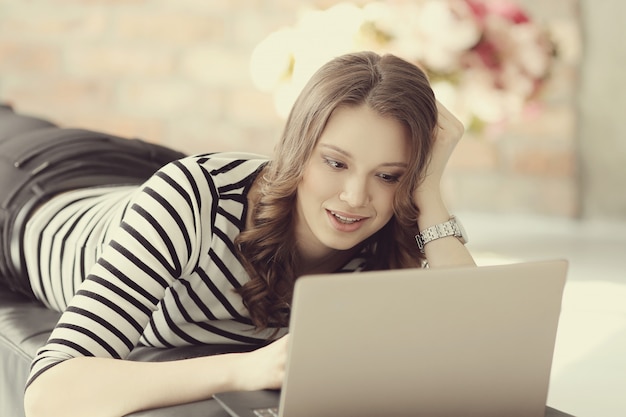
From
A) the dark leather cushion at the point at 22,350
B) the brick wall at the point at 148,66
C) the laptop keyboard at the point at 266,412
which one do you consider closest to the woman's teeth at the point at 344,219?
the dark leather cushion at the point at 22,350

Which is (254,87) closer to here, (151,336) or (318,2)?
(318,2)

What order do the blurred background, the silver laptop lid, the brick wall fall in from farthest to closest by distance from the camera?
the brick wall
the blurred background
the silver laptop lid

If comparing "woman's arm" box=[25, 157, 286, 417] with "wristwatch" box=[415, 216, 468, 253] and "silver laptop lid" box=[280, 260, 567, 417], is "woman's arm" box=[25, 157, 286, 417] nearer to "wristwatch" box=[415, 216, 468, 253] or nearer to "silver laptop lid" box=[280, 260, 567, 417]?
"silver laptop lid" box=[280, 260, 567, 417]

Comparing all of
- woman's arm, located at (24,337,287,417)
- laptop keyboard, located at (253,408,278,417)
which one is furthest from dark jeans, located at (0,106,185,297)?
laptop keyboard, located at (253,408,278,417)

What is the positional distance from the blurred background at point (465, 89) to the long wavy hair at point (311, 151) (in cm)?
49

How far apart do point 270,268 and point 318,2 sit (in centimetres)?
182

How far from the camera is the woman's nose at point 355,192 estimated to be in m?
1.16

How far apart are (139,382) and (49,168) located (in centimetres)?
86

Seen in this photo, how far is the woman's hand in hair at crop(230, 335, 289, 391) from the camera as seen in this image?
98cm

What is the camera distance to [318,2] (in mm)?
2932

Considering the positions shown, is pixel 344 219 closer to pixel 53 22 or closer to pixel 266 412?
pixel 266 412

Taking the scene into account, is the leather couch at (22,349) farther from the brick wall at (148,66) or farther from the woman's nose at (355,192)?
the brick wall at (148,66)

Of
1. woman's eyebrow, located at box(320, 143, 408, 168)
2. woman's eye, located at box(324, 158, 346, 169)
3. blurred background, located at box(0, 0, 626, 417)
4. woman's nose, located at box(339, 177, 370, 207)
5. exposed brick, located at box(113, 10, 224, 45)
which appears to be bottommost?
woman's nose, located at box(339, 177, 370, 207)

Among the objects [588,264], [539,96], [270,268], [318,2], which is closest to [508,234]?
[588,264]
